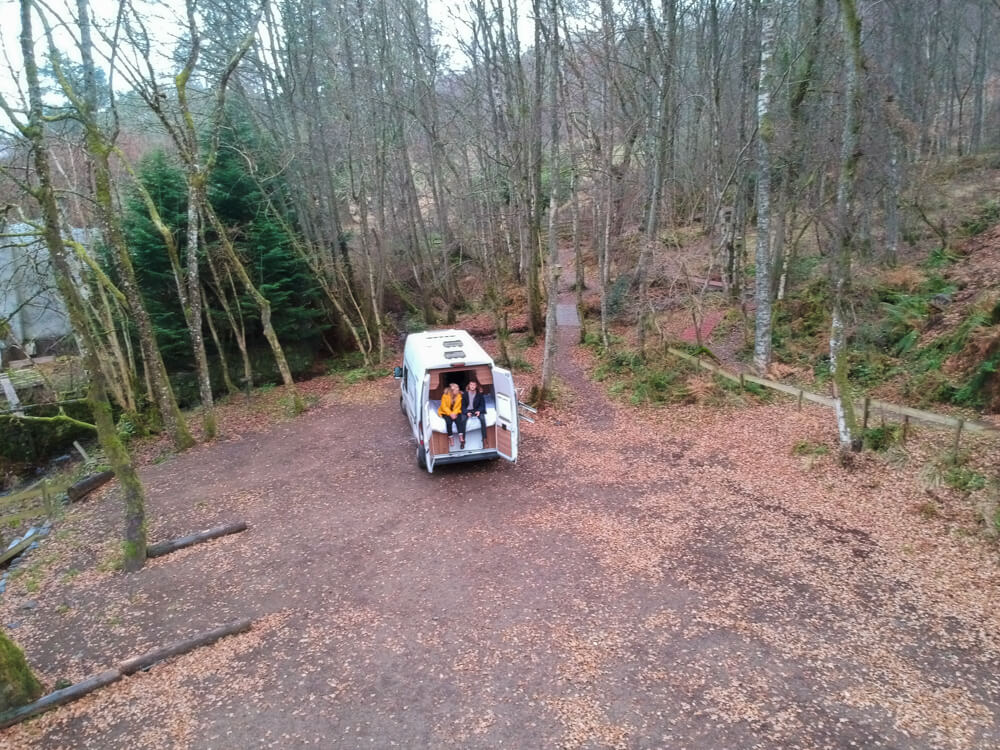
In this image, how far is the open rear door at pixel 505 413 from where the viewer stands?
10870 millimetres

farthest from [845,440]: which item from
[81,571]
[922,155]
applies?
[922,155]

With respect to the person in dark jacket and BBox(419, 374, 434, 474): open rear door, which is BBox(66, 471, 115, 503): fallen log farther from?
the person in dark jacket

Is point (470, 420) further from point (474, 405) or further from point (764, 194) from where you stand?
point (764, 194)

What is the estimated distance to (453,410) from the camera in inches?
424

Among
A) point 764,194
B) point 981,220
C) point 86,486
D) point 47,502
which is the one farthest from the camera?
point 981,220

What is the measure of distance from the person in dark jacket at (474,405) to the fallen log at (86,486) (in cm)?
866

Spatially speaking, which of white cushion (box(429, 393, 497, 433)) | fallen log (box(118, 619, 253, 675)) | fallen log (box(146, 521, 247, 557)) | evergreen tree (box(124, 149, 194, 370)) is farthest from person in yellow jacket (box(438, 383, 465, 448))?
evergreen tree (box(124, 149, 194, 370))

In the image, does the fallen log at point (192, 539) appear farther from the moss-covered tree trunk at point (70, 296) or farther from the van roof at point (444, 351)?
the van roof at point (444, 351)

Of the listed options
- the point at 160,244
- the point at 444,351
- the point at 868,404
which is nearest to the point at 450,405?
the point at 444,351

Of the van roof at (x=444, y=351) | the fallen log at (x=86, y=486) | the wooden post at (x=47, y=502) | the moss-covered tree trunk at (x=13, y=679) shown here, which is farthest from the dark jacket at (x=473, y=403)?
the wooden post at (x=47, y=502)

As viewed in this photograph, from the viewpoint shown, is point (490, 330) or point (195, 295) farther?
point (490, 330)

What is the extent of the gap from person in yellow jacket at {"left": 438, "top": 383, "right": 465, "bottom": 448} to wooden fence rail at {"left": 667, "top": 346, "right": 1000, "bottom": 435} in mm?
7236

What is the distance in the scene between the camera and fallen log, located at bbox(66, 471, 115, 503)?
41.0 ft

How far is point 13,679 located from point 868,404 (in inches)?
495
